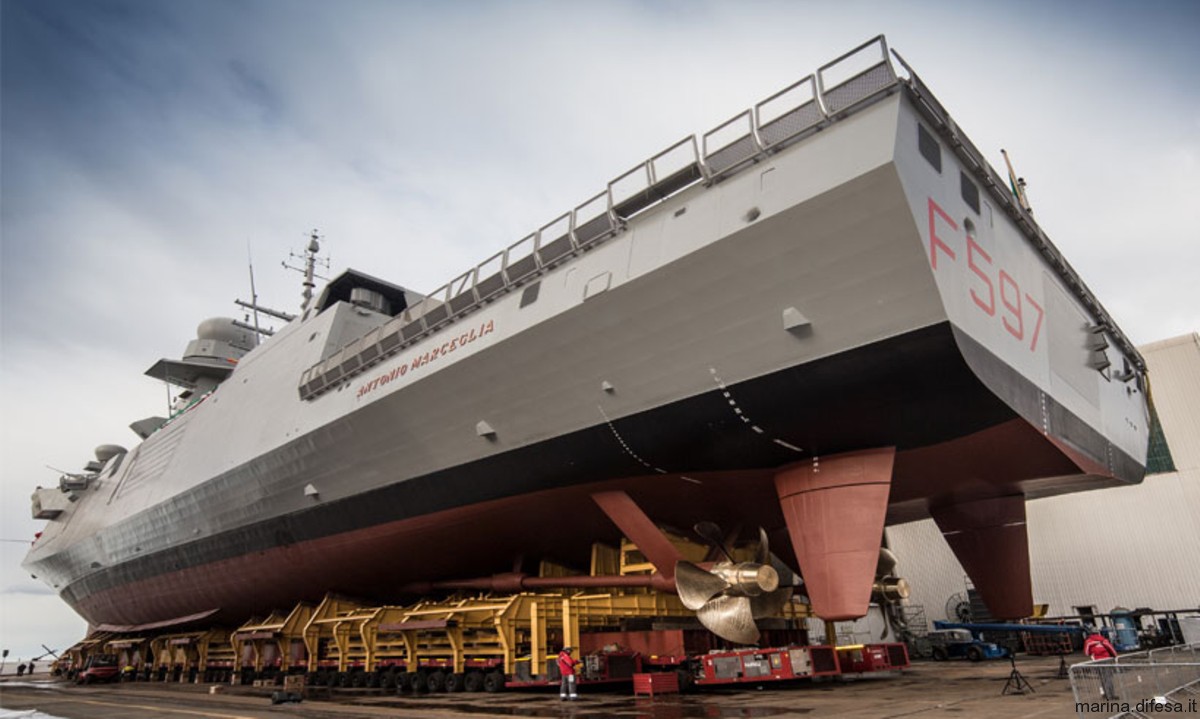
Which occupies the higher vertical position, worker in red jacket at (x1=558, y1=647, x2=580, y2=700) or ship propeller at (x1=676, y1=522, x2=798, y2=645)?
ship propeller at (x1=676, y1=522, x2=798, y2=645)

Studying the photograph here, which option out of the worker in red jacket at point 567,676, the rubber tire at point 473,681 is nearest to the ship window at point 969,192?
the worker in red jacket at point 567,676

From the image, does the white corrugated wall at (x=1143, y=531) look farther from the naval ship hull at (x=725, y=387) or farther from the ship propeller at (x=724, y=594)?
the ship propeller at (x=724, y=594)

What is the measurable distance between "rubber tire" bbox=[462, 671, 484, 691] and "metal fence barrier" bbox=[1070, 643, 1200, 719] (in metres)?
11.0

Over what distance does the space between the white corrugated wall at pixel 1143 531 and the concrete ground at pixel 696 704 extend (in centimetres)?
1390

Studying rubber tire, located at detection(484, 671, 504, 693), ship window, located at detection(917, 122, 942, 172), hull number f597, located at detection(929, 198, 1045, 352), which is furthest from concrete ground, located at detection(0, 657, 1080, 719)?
ship window, located at detection(917, 122, 942, 172)

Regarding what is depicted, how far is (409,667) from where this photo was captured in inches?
612

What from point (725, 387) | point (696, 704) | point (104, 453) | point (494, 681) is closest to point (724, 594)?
point (696, 704)

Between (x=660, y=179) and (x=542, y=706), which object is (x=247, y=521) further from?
(x=660, y=179)

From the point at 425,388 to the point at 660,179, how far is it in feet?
20.8

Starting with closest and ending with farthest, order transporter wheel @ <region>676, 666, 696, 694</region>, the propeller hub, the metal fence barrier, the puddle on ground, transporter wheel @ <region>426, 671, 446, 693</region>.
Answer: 1. the metal fence barrier
2. the puddle on ground
3. the propeller hub
4. transporter wheel @ <region>676, 666, 696, 694</region>
5. transporter wheel @ <region>426, 671, 446, 693</region>

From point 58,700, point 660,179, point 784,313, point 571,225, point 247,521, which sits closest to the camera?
point 784,313

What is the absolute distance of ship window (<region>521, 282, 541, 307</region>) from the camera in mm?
12684

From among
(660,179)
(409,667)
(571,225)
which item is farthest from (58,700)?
(660,179)

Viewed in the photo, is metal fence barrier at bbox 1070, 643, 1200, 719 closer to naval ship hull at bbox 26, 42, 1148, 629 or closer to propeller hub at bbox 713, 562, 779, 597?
naval ship hull at bbox 26, 42, 1148, 629
